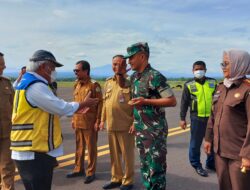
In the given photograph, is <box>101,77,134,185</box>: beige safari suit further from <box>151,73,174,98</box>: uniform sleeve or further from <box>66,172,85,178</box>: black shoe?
<box>151,73,174,98</box>: uniform sleeve

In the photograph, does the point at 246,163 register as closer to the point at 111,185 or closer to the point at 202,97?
the point at 111,185

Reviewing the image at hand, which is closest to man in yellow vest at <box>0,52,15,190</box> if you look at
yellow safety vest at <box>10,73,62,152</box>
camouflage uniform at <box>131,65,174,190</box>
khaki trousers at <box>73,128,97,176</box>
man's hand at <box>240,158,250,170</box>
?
khaki trousers at <box>73,128,97,176</box>

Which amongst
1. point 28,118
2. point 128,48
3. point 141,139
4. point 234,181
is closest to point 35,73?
point 28,118

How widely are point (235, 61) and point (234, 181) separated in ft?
4.04

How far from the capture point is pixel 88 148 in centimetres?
613

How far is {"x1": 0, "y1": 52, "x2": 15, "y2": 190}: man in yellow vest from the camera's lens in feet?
17.0

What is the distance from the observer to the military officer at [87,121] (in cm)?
607

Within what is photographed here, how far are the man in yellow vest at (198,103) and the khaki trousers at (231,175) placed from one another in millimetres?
2662

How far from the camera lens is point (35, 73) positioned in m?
3.45

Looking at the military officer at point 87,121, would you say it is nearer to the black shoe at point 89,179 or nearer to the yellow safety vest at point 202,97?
the black shoe at point 89,179

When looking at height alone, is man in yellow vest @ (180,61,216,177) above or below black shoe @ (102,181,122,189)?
above

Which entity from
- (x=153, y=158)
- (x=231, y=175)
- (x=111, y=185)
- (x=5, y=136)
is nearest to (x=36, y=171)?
(x=153, y=158)

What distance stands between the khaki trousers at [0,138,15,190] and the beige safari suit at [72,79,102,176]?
1309mm

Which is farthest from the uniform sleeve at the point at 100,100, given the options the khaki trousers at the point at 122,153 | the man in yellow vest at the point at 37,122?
the man in yellow vest at the point at 37,122
